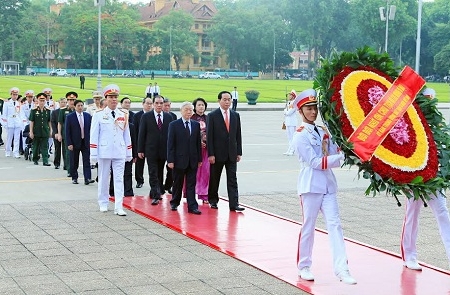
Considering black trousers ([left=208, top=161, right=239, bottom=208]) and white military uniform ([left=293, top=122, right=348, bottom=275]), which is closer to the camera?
white military uniform ([left=293, top=122, right=348, bottom=275])

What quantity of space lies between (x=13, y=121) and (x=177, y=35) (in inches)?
4100

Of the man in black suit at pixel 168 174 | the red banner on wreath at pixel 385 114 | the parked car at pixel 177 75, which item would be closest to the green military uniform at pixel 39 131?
the man in black suit at pixel 168 174

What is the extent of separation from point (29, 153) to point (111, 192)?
6.99 meters

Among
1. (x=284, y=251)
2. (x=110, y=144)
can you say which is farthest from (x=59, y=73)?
(x=284, y=251)

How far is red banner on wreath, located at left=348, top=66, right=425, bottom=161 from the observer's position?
7156mm

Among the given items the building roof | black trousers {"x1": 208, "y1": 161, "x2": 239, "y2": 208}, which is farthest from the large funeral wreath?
the building roof

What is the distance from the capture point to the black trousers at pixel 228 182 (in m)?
12.0

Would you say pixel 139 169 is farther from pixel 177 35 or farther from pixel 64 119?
pixel 177 35

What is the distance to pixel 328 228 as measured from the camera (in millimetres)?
7523

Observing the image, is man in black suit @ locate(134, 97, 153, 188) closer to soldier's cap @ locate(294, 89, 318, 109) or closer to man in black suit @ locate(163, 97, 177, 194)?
man in black suit @ locate(163, 97, 177, 194)

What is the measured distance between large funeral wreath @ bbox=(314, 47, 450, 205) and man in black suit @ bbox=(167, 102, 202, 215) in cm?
470

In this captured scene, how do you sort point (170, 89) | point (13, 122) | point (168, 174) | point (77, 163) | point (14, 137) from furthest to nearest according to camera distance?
point (170, 89) → point (13, 122) → point (14, 137) → point (77, 163) → point (168, 174)

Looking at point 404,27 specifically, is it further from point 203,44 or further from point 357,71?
point 357,71

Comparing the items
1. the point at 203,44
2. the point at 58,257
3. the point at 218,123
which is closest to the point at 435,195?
the point at 58,257
